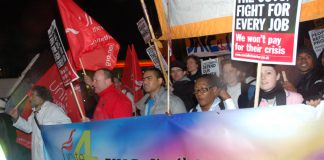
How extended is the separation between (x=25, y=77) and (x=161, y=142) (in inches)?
174

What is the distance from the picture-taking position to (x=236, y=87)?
5781mm

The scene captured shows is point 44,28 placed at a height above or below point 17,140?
above

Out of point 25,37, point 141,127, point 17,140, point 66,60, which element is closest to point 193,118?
point 141,127

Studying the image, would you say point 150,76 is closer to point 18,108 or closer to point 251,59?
point 251,59

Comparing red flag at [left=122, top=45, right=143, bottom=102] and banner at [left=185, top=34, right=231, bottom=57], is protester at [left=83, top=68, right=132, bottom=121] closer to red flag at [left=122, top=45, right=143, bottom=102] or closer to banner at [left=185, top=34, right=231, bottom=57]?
red flag at [left=122, top=45, right=143, bottom=102]

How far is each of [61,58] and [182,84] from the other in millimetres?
1770

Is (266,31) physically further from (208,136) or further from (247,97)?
(247,97)

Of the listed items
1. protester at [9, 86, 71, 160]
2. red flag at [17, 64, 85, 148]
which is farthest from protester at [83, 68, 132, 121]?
red flag at [17, 64, 85, 148]

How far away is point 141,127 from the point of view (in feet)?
15.4

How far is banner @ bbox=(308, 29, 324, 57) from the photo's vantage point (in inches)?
275

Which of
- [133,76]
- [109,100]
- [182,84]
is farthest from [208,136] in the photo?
[133,76]

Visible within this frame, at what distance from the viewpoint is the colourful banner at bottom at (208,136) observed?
347 centimetres

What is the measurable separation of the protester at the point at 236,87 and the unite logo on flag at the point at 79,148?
1.61 metres

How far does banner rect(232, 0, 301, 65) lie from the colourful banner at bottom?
0.43m
